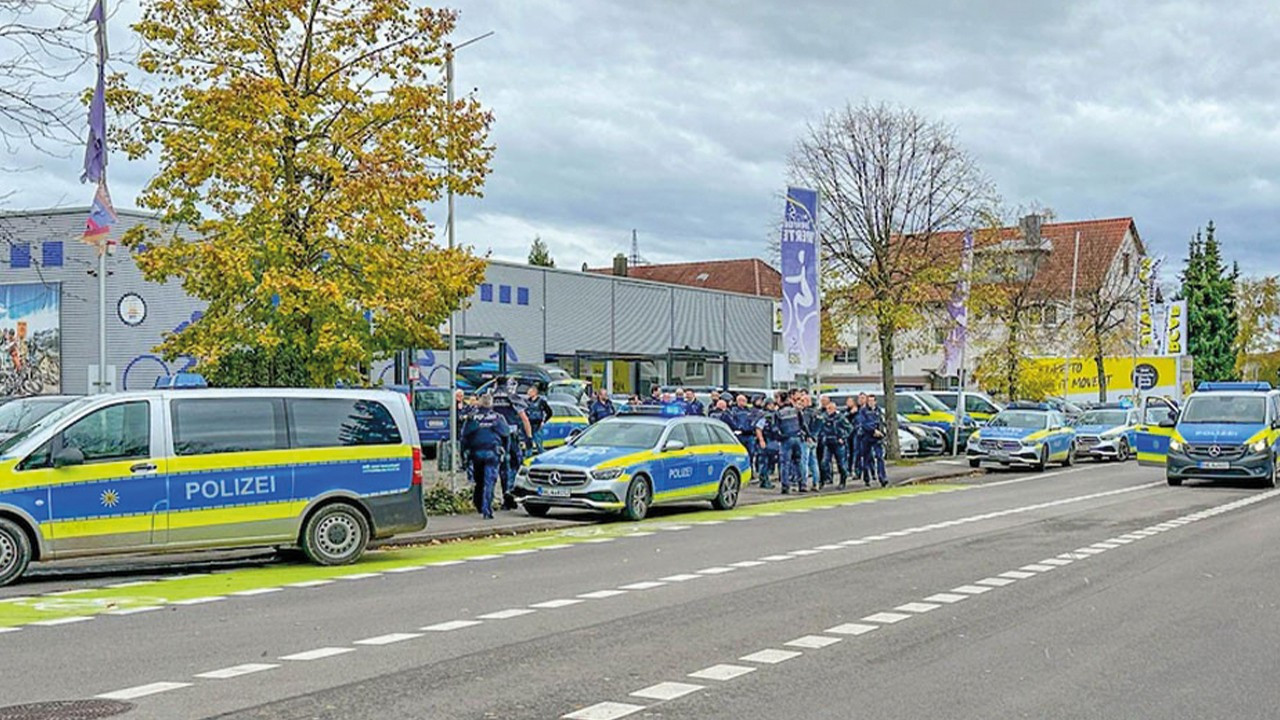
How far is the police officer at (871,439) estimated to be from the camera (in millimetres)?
30125

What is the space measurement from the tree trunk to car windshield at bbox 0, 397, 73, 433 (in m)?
20.3

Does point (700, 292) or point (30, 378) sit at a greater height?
point (700, 292)

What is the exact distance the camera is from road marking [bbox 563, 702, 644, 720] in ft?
24.5

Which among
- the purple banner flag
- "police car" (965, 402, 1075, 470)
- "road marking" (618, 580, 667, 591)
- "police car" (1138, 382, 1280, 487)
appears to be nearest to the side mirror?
"road marking" (618, 580, 667, 591)

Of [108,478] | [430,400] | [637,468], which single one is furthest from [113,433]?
[430,400]

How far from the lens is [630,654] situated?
944cm

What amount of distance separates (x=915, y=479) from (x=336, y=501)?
19742mm

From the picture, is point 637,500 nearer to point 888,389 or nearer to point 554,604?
point 554,604

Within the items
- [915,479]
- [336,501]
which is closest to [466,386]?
[915,479]

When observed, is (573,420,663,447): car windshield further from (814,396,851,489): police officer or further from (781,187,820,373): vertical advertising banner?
(781,187,820,373): vertical advertising banner

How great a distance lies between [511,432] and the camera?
73.3ft

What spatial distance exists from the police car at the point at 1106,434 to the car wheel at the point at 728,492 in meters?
19.8

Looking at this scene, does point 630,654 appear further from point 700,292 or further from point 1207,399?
point 700,292

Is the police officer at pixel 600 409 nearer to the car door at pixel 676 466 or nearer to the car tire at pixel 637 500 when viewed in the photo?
the car door at pixel 676 466
